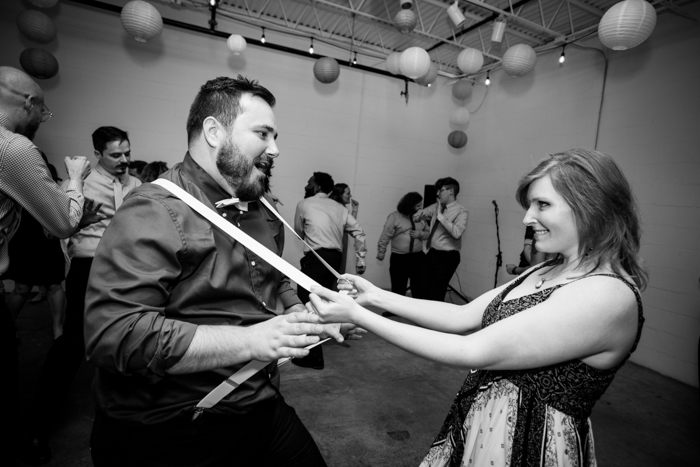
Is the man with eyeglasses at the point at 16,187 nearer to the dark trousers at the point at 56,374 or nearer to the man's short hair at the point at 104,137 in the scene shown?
the dark trousers at the point at 56,374

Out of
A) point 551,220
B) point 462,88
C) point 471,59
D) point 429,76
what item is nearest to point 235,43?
point 429,76

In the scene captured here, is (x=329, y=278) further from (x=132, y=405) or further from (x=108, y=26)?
(x=108, y=26)

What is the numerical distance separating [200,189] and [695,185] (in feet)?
15.2

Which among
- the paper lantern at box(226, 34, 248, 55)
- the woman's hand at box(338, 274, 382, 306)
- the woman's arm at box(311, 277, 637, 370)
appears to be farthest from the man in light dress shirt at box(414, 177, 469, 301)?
the woman's arm at box(311, 277, 637, 370)

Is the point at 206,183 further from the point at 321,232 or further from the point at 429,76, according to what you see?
the point at 429,76

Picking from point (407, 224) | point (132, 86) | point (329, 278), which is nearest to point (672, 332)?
point (407, 224)

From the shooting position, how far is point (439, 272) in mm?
4527

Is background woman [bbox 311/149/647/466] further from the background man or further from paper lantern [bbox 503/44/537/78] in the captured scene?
paper lantern [bbox 503/44/537/78]

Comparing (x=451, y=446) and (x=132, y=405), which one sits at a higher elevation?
(x=132, y=405)

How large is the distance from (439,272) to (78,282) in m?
3.64

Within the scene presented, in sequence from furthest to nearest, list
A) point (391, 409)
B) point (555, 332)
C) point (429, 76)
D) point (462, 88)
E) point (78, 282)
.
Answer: point (462, 88) < point (429, 76) < point (391, 409) < point (78, 282) < point (555, 332)

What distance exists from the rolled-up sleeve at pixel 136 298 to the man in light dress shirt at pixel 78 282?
1.23m

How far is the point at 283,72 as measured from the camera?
Result: 17.7 feet

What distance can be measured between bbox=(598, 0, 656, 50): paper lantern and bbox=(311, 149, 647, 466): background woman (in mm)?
2646
